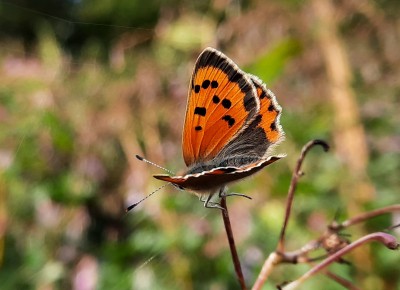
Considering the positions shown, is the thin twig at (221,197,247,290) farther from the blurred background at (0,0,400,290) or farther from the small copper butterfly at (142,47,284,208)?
the blurred background at (0,0,400,290)

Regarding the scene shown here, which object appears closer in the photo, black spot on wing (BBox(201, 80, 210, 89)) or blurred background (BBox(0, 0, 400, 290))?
black spot on wing (BBox(201, 80, 210, 89))

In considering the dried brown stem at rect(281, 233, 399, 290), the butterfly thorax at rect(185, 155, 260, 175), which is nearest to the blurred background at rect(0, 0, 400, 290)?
A: the butterfly thorax at rect(185, 155, 260, 175)

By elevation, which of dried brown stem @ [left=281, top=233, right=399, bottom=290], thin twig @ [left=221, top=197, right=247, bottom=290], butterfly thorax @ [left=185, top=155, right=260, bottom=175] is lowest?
dried brown stem @ [left=281, top=233, right=399, bottom=290]

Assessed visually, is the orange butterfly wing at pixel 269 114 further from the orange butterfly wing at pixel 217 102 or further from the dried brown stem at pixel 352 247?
the dried brown stem at pixel 352 247

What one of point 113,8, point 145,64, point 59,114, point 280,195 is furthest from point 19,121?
point 113,8

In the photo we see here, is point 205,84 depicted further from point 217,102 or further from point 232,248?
point 232,248

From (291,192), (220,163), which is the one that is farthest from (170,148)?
(291,192)
